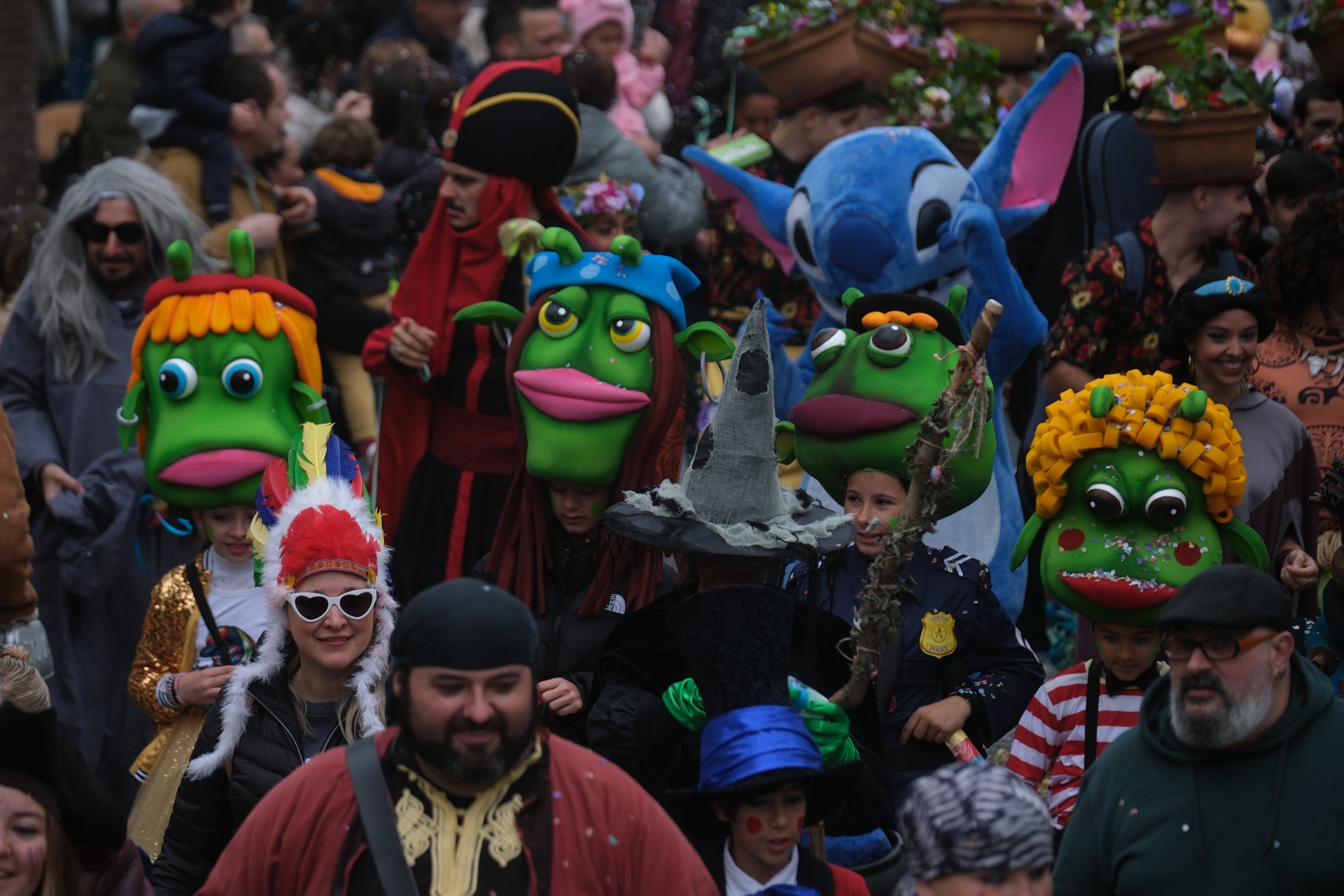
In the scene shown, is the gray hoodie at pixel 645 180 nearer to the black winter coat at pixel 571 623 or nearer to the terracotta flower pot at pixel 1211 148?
the terracotta flower pot at pixel 1211 148

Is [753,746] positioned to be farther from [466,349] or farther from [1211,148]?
[1211,148]

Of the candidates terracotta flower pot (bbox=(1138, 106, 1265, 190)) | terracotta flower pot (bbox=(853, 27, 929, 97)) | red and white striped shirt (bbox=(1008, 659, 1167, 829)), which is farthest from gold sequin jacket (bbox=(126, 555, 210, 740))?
terracotta flower pot (bbox=(853, 27, 929, 97))

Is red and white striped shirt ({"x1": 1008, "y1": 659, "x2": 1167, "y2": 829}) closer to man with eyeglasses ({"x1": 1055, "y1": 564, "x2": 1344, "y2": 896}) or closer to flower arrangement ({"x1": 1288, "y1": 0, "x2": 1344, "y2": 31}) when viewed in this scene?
man with eyeglasses ({"x1": 1055, "y1": 564, "x2": 1344, "y2": 896})

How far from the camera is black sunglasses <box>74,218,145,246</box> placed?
604cm

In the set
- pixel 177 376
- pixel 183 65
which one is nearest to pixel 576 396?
pixel 177 376

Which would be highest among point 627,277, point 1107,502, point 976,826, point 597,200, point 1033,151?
point 1033,151

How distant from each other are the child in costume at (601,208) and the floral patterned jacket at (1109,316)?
66.0 inches

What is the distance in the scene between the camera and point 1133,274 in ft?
20.2

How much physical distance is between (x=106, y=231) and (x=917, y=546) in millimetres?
3218

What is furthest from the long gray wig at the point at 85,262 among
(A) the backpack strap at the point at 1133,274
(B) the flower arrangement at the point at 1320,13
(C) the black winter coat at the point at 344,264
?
(B) the flower arrangement at the point at 1320,13

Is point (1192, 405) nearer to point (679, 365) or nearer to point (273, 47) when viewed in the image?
point (679, 365)

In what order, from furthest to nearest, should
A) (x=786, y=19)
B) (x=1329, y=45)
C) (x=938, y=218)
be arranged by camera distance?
(x=1329, y=45) < (x=786, y=19) < (x=938, y=218)

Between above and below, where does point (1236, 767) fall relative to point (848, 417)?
below

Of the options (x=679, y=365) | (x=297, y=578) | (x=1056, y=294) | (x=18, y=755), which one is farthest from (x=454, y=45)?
(x=18, y=755)
